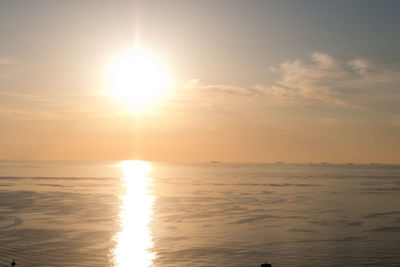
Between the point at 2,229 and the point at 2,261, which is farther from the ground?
the point at 2,229

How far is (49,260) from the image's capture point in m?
25.6

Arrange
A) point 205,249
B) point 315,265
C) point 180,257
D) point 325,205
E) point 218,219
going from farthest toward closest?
point 325,205 → point 218,219 → point 205,249 → point 180,257 → point 315,265

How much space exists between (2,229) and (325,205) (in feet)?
145

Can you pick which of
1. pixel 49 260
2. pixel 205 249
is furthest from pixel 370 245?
pixel 49 260

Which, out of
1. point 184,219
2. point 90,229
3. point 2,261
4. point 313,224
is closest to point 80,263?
point 2,261

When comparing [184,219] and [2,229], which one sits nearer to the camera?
[2,229]

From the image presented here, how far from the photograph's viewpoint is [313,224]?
133 ft

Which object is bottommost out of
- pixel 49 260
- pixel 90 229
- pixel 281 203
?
pixel 49 260

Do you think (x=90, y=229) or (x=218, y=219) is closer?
(x=90, y=229)

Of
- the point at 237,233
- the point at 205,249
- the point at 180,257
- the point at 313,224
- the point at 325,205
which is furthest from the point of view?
the point at 325,205

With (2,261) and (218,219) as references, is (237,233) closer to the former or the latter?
(218,219)

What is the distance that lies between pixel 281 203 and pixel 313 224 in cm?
1979

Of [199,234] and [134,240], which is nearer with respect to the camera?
[134,240]

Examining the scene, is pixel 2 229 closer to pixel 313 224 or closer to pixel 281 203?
pixel 313 224
